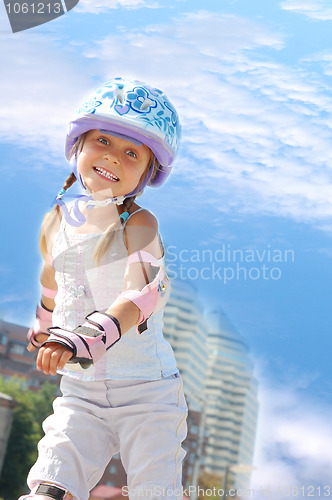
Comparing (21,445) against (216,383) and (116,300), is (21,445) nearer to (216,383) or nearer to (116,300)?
(216,383)

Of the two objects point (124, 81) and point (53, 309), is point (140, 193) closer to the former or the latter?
point (124, 81)

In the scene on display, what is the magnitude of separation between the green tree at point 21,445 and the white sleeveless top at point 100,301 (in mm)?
23753

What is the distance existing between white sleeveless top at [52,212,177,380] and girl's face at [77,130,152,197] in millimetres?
172

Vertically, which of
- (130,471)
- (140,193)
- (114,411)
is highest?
(140,193)

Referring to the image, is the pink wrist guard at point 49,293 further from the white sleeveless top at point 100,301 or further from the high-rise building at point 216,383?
the high-rise building at point 216,383

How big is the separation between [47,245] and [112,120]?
1.99ft

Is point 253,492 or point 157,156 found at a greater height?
point 157,156

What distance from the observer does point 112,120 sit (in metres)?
2.73

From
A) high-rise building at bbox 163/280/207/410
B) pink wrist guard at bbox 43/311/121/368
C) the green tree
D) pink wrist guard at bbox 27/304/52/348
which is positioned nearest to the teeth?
pink wrist guard at bbox 43/311/121/368

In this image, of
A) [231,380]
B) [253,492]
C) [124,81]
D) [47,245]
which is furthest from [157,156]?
[231,380]

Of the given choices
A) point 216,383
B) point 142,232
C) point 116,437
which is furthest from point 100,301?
point 216,383

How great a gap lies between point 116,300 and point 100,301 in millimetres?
193

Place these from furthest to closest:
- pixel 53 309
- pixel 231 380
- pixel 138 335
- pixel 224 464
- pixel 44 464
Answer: pixel 224 464, pixel 231 380, pixel 53 309, pixel 138 335, pixel 44 464

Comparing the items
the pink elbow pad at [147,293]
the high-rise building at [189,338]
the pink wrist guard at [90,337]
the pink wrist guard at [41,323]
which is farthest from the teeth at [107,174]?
the high-rise building at [189,338]
